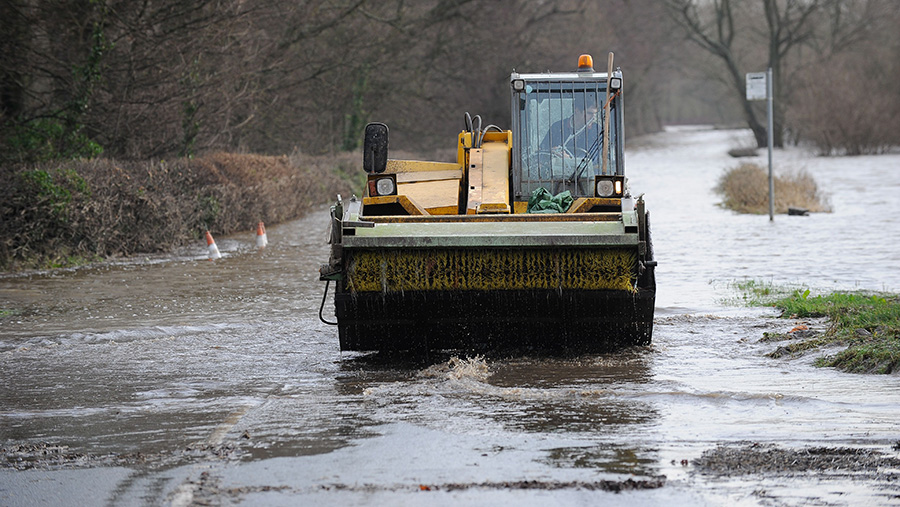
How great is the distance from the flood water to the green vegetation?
220 millimetres

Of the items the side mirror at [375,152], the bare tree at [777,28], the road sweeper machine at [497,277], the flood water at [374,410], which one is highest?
the bare tree at [777,28]

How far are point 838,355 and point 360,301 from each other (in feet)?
11.4

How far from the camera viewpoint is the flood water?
509 centimetres

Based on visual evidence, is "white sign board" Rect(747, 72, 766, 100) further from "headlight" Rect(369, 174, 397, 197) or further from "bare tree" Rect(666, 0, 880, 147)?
"bare tree" Rect(666, 0, 880, 147)

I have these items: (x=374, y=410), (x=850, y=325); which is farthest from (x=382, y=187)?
(x=850, y=325)

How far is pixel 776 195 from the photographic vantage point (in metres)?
24.6

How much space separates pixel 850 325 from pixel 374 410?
436cm

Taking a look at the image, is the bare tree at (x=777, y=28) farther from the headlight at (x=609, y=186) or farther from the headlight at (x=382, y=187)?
the headlight at (x=382, y=187)

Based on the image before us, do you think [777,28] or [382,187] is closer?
[382,187]

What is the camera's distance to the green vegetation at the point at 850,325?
25.3 ft

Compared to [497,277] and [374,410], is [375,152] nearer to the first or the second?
[497,277]

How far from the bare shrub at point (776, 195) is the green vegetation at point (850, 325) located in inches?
491

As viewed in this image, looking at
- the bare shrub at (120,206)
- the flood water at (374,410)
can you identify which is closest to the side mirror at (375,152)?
the flood water at (374,410)

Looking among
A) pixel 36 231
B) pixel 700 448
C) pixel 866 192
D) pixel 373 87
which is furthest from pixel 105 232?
pixel 373 87
